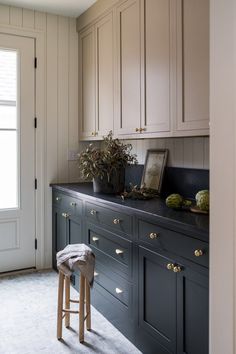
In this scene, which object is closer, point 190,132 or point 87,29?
point 190,132

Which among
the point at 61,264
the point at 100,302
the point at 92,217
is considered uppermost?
the point at 92,217

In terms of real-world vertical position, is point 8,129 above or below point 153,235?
above

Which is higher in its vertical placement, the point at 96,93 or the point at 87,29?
the point at 87,29

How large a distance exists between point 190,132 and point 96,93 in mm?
1439

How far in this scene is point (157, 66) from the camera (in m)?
2.40

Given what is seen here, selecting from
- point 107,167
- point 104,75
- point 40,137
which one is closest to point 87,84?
point 104,75

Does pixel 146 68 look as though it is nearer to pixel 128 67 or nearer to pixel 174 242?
pixel 128 67

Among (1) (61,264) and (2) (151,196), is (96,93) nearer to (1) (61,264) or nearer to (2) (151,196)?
(2) (151,196)

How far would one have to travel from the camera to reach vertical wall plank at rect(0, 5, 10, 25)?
337 cm

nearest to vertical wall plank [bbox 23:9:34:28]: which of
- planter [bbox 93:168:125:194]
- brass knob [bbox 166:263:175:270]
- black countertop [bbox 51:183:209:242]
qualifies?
planter [bbox 93:168:125:194]

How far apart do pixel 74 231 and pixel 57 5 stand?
6.93 feet

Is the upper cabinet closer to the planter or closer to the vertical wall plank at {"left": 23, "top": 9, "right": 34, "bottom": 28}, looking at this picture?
the planter

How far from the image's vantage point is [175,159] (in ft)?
9.00
